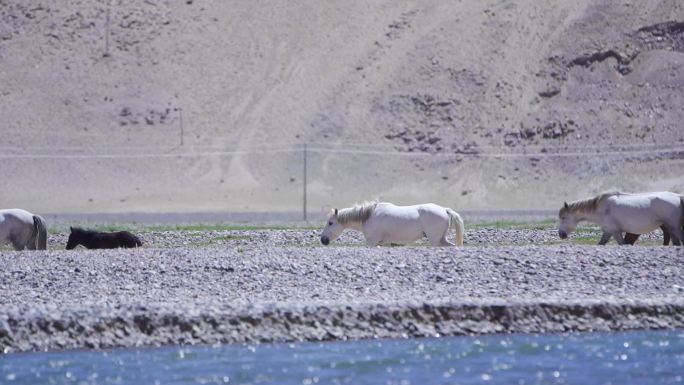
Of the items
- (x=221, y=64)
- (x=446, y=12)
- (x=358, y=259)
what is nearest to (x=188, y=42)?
(x=221, y=64)

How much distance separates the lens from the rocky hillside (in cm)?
7512

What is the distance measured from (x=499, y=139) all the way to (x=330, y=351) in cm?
6093

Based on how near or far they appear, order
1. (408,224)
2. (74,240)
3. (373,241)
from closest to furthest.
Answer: (408,224) → (373,241) → (74,240)

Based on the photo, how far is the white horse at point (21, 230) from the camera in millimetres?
29719

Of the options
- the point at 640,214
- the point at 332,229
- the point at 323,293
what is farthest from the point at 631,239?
the point at 323,293

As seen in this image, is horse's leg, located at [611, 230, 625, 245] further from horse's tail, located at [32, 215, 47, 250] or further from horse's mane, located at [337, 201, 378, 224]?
horse's tail, located at [32, 215, 47, 250]

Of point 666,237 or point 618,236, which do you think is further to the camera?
point 666,237

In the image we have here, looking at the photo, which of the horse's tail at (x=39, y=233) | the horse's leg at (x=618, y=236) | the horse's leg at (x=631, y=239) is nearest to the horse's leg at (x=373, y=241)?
the horse's leg at (x=618, y=236)

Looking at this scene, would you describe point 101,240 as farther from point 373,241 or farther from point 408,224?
point 408,224

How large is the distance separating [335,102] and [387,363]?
2561 inches

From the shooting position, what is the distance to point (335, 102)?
8194 cm

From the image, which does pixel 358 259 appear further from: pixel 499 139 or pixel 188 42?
pixel 188 42

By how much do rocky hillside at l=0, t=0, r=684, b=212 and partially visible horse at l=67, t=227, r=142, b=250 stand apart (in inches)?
1645

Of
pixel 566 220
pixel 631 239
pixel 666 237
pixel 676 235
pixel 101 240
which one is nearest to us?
pixel 676 235
